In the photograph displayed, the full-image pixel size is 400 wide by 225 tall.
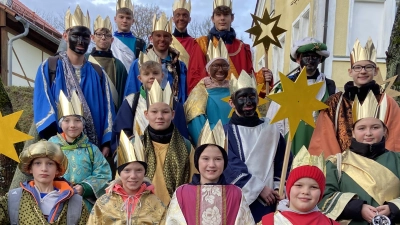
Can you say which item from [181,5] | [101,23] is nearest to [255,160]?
[101,23]

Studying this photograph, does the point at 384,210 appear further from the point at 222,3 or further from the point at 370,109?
the point at 222,3

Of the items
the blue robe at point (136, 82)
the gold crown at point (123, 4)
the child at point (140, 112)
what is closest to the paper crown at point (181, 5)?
the gold crown at point (123, 4)

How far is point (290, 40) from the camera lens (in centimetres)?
1869

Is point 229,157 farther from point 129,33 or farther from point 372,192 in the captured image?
point 129,33

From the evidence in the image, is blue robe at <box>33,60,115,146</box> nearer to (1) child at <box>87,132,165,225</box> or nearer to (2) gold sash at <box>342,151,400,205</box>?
(1) child at <box>87,132,165,225</box>

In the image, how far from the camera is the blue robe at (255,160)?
452 cm

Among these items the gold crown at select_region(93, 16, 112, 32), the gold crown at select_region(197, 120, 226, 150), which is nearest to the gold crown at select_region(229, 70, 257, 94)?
the gold crown at select_region(197, 120, 226, 150)

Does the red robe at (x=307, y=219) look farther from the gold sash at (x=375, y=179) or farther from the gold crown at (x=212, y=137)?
the gold crown at (x=212, y=137)

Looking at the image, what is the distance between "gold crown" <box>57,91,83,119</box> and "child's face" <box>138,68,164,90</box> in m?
0.70

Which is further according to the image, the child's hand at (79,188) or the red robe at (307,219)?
the child's hand at (79,188)

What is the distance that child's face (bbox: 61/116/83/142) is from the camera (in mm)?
5003

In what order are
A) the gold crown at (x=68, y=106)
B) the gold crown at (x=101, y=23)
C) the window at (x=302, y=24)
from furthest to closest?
the window at (x=302, y=24) < the gold crown at (x=101, y=23) < the gold crown at (x=68, y=106)

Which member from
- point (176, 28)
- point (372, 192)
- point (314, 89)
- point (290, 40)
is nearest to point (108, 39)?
point (176, 28)

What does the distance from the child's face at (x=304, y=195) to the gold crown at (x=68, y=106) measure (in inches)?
95.0
